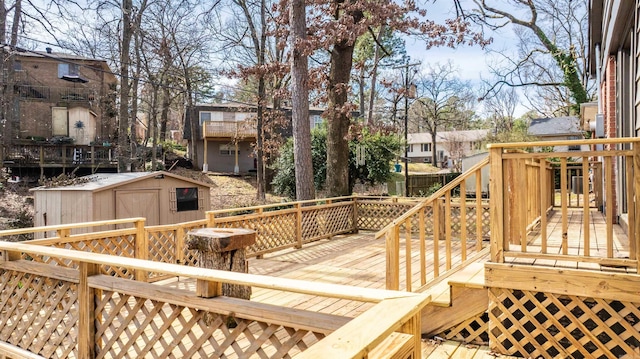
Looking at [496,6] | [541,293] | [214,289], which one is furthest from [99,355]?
[496,6]

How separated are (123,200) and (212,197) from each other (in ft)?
30.8

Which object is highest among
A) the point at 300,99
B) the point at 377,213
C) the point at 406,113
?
the point at 406,113

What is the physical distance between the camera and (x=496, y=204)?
3.25 meters

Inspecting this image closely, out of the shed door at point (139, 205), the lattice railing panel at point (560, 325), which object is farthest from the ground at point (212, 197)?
the lattice railing panel at point (560, 325)

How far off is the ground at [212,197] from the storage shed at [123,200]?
106 cm

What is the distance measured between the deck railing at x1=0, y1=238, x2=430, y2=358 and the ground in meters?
7.33

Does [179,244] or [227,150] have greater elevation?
[227,150]

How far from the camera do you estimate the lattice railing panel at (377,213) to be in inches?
416

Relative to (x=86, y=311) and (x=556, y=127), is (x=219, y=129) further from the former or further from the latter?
(x=86, y=311)

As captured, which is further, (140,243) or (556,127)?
(556,127)

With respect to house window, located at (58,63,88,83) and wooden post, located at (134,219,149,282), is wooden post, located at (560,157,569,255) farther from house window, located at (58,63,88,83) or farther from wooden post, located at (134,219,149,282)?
house window, located at (58,63,88,83)

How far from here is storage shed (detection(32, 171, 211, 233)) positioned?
7.86 metres

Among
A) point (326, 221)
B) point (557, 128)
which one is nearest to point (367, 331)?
point (326, 221)

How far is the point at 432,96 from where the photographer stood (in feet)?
107
